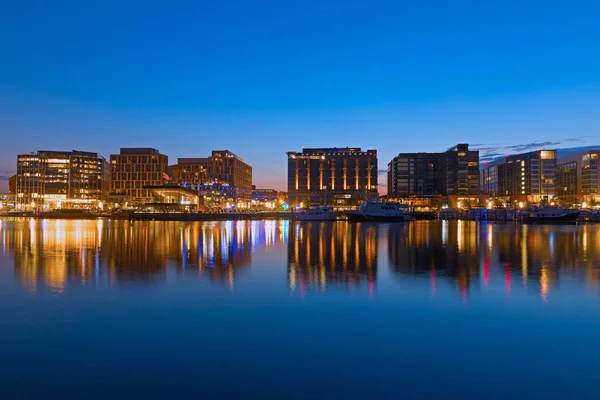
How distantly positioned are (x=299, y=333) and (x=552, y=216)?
103 meters

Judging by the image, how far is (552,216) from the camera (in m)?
99.4

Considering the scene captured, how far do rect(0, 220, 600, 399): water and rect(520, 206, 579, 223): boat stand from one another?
276 feet

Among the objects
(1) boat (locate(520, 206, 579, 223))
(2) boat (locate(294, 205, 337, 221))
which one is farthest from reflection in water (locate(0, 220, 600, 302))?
(2) boat (locate(294, 205, 337, 221))

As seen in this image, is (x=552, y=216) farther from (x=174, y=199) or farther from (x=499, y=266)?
(x=174, y=199)

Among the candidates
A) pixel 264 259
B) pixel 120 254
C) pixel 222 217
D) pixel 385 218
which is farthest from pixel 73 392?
pixel 222 217

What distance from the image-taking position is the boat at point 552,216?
319 ft

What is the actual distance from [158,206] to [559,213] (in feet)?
398

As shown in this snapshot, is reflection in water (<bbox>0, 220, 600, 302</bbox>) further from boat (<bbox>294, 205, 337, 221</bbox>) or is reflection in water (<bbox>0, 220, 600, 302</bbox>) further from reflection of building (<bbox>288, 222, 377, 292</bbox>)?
boat (<bbox>294, 205, 337, 221</bbox>)

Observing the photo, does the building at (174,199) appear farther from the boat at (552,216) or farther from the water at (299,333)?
the water at (299,333)

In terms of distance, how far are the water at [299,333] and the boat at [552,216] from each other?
276ft

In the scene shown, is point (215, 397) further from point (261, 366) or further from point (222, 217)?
point (222, 217)

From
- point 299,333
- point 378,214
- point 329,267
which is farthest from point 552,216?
point 299,333

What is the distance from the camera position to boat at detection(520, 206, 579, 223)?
319ft

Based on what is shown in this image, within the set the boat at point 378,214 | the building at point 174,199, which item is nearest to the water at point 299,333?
the boat at point 378,214
